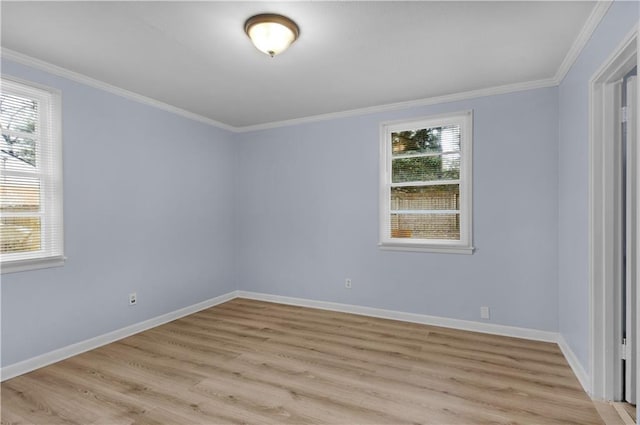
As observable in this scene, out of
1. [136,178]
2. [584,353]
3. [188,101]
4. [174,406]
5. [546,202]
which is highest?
[188,101]

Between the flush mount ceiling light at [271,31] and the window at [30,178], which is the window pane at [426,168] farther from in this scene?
the window at [30,178]

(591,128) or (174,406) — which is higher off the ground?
(591,128)

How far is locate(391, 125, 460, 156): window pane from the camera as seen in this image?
389 centimetres

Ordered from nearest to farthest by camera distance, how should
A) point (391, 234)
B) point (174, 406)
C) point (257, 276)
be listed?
point (174, 406)
point (391, 234)
point (257, 276)

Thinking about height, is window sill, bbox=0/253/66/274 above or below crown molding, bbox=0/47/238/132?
below

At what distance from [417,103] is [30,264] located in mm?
4094

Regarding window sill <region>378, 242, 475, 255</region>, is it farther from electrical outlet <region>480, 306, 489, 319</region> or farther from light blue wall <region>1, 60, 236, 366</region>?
light blue wall <region>1, 60, 236, 366</region>

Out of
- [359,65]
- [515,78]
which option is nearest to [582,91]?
[515,78]

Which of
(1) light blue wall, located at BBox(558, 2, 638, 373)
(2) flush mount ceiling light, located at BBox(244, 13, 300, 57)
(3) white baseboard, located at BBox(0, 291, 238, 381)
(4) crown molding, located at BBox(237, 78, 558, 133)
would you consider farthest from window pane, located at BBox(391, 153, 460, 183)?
(3) white baseboard, located at BBox(0, 291, 238, 381)

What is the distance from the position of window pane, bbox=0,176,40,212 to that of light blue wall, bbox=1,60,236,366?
23 cm

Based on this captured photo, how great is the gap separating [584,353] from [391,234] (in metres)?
2.15

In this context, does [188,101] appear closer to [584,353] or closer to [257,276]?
[257,276]

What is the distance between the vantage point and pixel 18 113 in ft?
9.39

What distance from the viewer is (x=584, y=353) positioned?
2.56 meters
